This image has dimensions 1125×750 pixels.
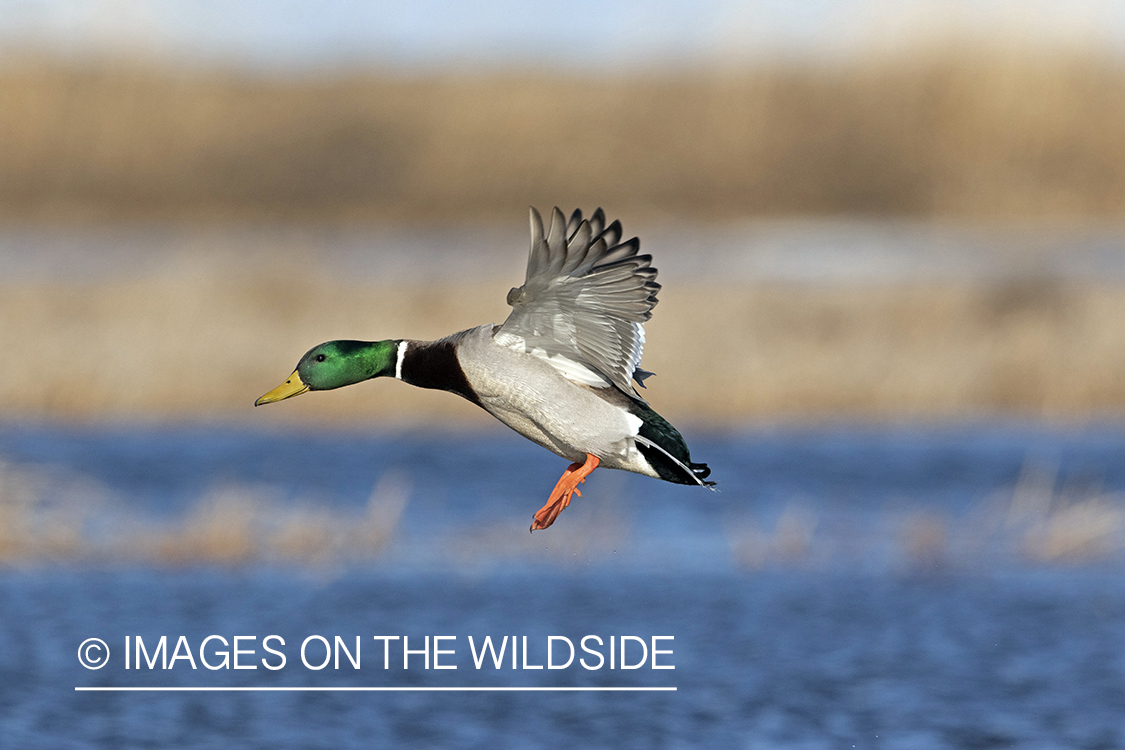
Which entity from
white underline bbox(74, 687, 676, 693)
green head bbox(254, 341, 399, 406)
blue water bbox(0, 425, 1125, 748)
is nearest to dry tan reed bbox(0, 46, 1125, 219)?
blue water bbox(0, 425, 1125, 748)

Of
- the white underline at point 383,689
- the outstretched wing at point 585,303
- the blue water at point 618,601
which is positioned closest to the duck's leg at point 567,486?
the outstretched wing at point 585,303

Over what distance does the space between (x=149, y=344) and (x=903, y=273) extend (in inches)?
365

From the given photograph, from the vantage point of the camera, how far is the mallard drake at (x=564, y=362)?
5.69m

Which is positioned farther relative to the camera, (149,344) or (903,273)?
(903,273)

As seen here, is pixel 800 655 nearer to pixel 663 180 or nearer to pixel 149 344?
pixel 149 344

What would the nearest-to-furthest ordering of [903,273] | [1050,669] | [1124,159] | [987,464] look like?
[1050,669]
[987,464]
[903,273]
[1124,159]

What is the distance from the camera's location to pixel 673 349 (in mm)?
17188

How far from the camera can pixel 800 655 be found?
1152cm

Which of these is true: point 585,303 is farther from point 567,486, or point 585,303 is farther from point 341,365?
point 341,365

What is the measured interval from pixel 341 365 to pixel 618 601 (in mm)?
7119

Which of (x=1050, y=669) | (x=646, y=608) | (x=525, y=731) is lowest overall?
(x=525, y=731)

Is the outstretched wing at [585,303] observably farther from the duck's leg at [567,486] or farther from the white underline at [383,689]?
the white underline at [383,689]

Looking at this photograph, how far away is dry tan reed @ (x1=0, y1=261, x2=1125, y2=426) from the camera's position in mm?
16938


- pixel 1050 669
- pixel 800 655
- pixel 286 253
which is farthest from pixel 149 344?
pixel 1050 669
